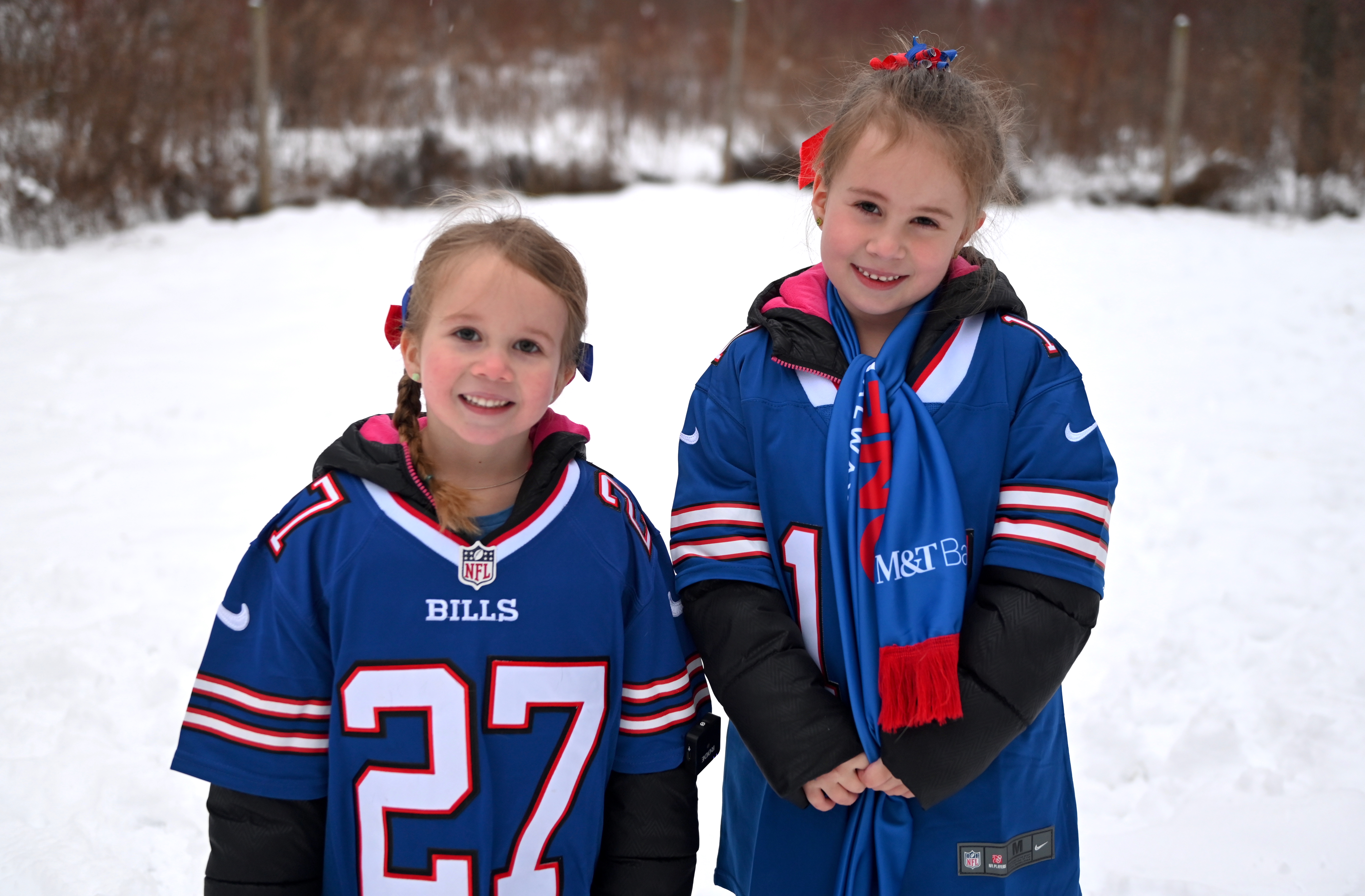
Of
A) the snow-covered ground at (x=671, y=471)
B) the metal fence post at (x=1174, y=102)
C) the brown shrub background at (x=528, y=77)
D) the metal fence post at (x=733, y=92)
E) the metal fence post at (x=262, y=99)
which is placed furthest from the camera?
the metal fence post at (x=733, y=92)

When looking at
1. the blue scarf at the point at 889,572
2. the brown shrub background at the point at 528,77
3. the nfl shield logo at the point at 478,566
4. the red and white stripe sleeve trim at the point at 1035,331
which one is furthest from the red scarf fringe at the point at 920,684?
the brown shrub background at the point at 528,77

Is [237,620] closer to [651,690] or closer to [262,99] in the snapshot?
[651,690]

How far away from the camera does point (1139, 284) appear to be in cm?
731

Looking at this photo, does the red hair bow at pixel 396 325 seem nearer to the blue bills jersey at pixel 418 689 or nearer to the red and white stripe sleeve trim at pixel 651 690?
the blue bills jersey at pixel 418 689

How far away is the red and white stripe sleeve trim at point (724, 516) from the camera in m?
1.58

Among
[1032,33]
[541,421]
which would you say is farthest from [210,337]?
[1032,33]

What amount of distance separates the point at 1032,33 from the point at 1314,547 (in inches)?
404

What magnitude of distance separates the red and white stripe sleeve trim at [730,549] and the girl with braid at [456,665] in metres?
0.07

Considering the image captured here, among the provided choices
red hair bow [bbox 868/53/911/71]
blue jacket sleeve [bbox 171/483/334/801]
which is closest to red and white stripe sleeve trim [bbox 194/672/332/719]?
blue jacket sleeve [bbox 171/483/334/801]

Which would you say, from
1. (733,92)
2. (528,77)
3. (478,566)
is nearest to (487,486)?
(478,566)

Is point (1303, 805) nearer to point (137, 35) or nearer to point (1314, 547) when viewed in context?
point (1314, 547)

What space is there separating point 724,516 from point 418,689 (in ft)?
1.71

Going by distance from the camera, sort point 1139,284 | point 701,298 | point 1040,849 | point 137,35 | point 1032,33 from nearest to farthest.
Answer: point 1040,849 → point 701,298 → point 1139,284 → point 137,35 → point 1032,33

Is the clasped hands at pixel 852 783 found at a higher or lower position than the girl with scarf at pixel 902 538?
lower
